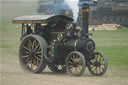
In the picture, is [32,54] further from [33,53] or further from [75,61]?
[75,61]

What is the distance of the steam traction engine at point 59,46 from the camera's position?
48.5ft

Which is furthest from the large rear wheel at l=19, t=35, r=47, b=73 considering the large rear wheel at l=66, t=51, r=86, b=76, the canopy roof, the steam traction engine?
the large rear wheel at l=66, t=51, r=86, b=76

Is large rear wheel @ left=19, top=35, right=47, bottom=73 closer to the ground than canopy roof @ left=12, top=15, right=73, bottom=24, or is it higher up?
closer to the ground

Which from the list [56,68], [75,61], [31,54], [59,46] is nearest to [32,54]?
[31,54]

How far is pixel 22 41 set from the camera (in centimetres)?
1627

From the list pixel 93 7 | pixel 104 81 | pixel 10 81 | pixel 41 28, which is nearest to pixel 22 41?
pixel 41 28

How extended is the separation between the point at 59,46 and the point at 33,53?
117 cm

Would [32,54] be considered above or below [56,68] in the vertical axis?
above

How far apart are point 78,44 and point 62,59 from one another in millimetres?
1231

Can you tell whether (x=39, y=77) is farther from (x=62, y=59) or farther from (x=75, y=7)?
(x=75, y=7)

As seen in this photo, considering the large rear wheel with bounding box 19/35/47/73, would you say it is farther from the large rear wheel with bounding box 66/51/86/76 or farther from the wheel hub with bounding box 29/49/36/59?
the large rear wheel with bounding box 66/51/86/76

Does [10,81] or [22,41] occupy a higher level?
[22,41]

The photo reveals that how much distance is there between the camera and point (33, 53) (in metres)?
15.8

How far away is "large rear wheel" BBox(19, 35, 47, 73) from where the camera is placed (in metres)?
15.2
